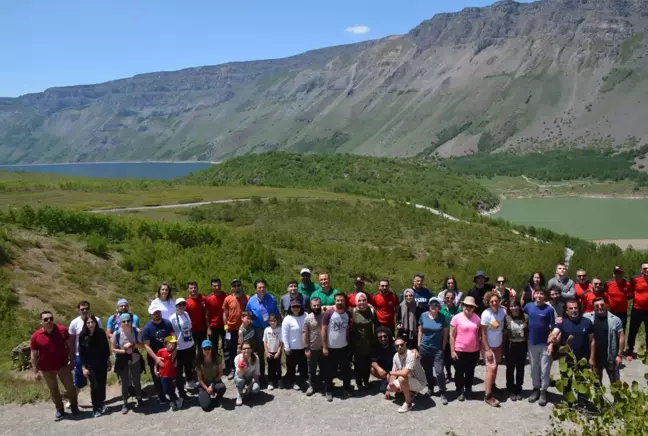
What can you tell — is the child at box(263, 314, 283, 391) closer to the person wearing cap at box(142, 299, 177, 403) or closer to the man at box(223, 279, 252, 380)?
the man at box(223, 279, 252, 380)

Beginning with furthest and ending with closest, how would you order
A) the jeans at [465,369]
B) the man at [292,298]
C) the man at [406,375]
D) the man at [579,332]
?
the man at [292,298] < the jeans at [465,369] < the man at [406,375] < the man at [579,332]

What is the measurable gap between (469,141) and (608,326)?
194326 millimetres

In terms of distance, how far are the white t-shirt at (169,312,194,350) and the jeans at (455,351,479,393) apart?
4980mm

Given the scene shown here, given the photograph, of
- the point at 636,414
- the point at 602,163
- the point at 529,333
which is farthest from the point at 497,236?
the point at 602,163

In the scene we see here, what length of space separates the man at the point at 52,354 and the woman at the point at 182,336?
1794 millimetres

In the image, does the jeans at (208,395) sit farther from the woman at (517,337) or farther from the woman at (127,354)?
the woman at (517,337)

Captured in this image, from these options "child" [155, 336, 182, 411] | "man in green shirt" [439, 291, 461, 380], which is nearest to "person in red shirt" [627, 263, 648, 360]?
"man in green shirt" [439, 291, 461, 380]

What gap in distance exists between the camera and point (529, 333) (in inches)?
367

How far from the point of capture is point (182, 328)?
9789 millimetres

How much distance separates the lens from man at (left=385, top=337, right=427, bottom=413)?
30.2ft

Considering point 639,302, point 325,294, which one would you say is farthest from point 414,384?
point 639,302

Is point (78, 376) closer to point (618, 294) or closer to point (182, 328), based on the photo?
point (182, 328)

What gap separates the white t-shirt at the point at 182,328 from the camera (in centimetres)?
975

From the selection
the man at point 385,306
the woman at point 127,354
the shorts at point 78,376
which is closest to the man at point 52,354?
the shorts at point 78,376
